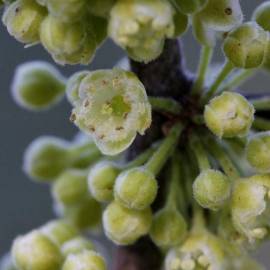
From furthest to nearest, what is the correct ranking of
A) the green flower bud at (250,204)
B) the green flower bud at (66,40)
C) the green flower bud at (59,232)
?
the green flower bud at (59,232) → the green flower bud at (250,204) → the green flower bud at (66,40)

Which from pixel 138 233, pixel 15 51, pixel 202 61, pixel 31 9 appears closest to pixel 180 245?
pixel 138 233

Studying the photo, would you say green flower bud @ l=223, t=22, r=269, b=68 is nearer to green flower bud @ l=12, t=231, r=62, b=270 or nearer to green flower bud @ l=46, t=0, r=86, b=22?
green flower bud @ l=46, t=0, r=86, b=22

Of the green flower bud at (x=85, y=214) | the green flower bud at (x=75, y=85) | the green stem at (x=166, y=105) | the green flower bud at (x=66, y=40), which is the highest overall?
the green flower bud at (x=66, y=40)

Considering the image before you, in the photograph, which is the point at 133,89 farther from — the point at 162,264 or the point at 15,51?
the point at 15,51

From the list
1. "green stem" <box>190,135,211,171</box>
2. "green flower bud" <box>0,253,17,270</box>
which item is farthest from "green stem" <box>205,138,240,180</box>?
"green flower bud" <box>0,253,17,270</box>

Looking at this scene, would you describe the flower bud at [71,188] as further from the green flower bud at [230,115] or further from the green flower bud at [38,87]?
the green flower bud at [230,115]

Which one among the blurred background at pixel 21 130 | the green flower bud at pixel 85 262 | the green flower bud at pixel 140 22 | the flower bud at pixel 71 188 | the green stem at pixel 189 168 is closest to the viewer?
the green flower bud at pixel 140 22

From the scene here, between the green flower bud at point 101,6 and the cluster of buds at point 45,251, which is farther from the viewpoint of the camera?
the cluster of buds at point 45,251

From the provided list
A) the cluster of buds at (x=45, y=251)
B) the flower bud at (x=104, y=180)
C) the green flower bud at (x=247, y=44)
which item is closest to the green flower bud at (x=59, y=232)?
the cluster of buds at (x=45, y=251)
